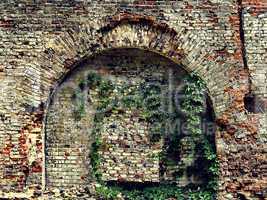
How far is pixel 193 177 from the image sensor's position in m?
8.95

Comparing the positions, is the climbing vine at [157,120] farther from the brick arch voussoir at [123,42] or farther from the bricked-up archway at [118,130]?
the brick arch voussoir at [123,42]

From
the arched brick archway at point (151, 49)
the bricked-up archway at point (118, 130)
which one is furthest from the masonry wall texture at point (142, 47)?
the bricked-up archway at point (118, 130)

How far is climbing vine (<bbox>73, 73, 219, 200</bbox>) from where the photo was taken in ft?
28.8

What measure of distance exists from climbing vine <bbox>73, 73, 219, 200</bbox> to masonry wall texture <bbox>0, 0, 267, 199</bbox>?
0.23 metres

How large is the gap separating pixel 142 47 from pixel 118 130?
130 centimetres

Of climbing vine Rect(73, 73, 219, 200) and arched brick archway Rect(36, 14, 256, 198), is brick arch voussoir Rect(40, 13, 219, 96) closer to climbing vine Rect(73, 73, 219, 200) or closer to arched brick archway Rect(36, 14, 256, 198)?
arched brick archway Rect(36, 14, 256, 198)

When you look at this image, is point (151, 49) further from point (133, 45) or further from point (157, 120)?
point (157, 120)

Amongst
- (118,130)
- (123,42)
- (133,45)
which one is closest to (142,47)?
(133,45)

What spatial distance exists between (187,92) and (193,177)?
127cm

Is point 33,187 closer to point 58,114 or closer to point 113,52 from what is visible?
point 58,114

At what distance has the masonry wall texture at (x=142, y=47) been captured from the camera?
28.3 feet

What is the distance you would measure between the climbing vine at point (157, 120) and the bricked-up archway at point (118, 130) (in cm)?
3

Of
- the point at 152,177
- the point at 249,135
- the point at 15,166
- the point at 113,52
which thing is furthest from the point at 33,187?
the point at 249,135

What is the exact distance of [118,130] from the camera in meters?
9.04
